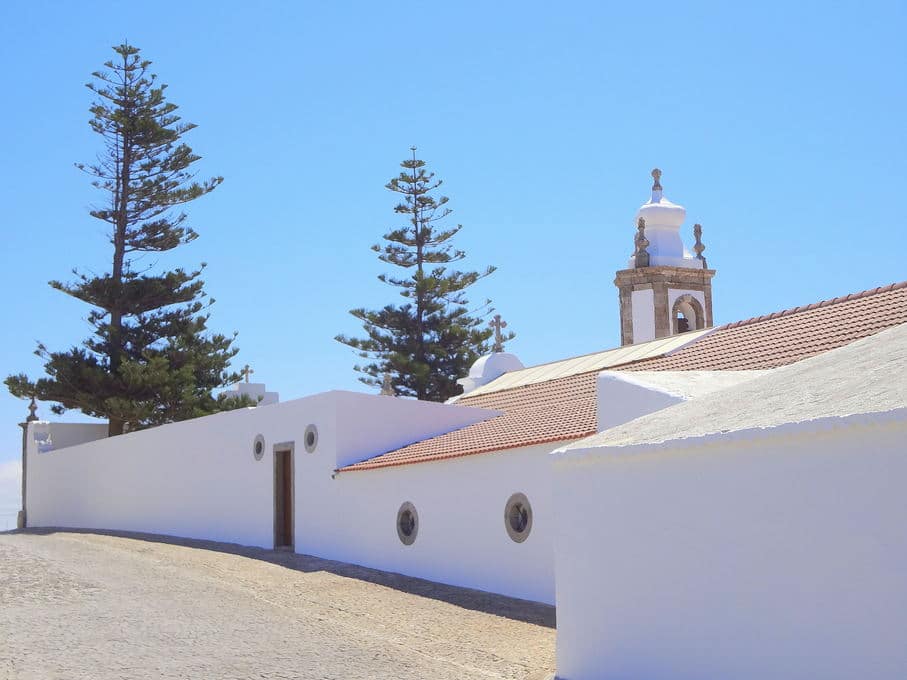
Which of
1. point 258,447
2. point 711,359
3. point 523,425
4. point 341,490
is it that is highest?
point 711,359

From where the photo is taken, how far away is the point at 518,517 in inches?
524

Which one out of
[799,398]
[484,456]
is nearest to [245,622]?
[484,456]

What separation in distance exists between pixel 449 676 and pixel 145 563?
7095 mm

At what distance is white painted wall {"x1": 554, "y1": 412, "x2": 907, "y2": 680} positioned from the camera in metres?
6.14

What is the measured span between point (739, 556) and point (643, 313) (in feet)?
57.3

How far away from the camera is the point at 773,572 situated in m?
6.80

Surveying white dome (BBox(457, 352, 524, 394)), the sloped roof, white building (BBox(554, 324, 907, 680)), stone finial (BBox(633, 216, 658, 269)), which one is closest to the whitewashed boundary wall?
white dome (BBox(457, 352, 524, 394))

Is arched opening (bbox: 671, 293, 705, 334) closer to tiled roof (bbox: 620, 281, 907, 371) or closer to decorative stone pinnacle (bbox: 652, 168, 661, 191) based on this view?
decorative stone pinnacle (bbox: 652, 168, 661, 191)

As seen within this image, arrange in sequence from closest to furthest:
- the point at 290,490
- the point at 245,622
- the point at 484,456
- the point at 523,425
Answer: the point at 245,622, the point at 484,456, the point at 523,425, the point at 290,490

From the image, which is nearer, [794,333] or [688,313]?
[794,333]

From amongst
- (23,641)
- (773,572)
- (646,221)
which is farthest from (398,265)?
(773,572)

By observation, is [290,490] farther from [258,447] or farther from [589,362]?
[589,362]

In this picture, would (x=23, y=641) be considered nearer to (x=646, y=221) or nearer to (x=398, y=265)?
(x=646, y=221)

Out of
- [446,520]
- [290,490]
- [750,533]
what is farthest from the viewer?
[290,490]
